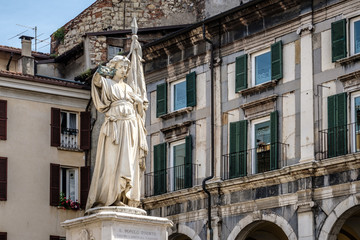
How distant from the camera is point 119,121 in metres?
18.3

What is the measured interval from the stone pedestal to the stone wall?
109ft

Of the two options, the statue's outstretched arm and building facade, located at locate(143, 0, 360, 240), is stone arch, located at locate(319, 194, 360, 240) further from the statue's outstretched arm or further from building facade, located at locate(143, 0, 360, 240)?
the statue's outstretched arm

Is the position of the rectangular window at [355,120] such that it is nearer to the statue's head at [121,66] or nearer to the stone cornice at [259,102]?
the stone cornice at [259,102]

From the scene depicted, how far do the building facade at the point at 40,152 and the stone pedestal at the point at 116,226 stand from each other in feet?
84.2

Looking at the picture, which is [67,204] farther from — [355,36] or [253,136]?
[355,36]

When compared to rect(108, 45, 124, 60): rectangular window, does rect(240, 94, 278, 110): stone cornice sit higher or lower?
lower

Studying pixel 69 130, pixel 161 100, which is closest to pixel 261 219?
pixel 161 100

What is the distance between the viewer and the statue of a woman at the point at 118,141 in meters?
18.0

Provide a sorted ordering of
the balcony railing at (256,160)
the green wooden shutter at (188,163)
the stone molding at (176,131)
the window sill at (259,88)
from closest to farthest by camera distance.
Answer: 1. the balcony railing at (256,160)
2. the window sill at (259,88)
3. the green wooden shutter at (188,163)
4. the stone molding at (176,131)

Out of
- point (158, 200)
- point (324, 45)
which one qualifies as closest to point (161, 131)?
point (158, 200)

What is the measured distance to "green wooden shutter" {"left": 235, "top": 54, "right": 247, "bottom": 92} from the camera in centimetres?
3888

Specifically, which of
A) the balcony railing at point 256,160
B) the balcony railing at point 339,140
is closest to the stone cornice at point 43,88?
the balcony railing at point 256,160

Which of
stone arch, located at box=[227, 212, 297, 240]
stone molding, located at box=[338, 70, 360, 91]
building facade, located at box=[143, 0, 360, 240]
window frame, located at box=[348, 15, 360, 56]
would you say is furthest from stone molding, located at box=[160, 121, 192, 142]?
window frame, located at box=[348, 15, 360, 56]

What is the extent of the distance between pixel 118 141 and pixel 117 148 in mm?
118
